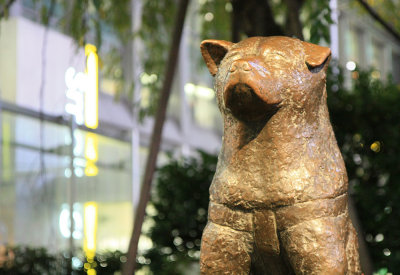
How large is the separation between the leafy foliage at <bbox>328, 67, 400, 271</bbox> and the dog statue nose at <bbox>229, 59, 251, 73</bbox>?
2.27m

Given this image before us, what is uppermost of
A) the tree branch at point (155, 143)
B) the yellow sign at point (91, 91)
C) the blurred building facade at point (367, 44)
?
the blurred building facade at point (367, 44)

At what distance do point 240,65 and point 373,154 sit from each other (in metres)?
2.46

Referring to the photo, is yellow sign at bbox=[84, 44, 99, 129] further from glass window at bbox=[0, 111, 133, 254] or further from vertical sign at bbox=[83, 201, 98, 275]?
vertical sign at bbox=[83, 201, 98, 275]

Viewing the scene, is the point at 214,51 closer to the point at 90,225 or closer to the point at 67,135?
the point at 67,135

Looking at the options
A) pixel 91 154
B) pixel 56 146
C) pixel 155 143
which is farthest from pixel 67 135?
pixel 155 143

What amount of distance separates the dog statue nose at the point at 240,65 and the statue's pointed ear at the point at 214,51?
20 centimetres

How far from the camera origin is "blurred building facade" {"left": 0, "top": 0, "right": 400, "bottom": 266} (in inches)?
159

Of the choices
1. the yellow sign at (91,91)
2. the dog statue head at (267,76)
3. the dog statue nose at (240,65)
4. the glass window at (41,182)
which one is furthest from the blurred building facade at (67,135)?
the dog statue nose at (240,65)

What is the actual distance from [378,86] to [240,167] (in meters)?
2.67

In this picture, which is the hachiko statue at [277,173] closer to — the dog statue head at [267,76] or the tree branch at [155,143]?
the dog statue head at [267,76]

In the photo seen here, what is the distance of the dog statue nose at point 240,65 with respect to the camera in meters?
1.37

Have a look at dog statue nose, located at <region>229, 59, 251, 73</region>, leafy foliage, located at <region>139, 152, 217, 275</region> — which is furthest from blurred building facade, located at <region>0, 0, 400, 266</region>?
dog statue nose, located at <region>229, 59, 251, 73</region>

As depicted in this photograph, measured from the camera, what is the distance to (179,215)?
3852 mm

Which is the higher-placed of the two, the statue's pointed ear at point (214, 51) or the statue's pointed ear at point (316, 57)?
the statue's pointed ear at point (214, 51)
